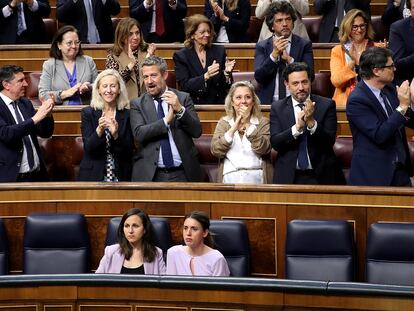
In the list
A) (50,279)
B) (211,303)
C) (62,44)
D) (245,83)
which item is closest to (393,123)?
(245,83)

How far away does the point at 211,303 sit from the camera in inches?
139

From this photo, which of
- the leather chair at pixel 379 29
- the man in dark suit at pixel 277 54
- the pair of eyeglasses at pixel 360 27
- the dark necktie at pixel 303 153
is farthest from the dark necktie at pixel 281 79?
the leather chair at pixel 379 29

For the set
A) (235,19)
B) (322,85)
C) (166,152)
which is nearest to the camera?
(166,152)

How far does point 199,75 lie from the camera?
5098mm

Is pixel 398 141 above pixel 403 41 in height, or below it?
below

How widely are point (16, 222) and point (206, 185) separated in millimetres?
697

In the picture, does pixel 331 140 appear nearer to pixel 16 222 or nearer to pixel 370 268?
pixel 370 268

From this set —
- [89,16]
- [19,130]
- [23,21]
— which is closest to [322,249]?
[19,130]

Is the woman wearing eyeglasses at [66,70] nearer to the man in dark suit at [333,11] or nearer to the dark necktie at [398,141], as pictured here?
the man in dark suit at [333,11]

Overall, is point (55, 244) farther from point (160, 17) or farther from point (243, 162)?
point (160, 17)

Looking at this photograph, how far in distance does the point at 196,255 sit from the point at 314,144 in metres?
0.68

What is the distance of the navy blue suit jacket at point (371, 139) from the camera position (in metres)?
4.09

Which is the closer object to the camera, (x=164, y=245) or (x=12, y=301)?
(x=12, y=301)

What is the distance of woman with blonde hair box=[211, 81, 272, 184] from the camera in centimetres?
435
